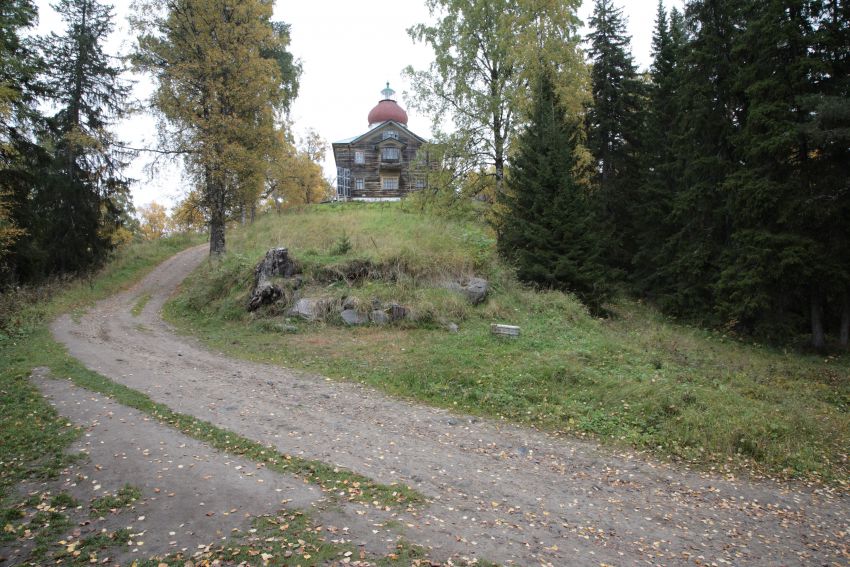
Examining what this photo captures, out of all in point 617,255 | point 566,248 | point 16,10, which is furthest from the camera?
point 617,255

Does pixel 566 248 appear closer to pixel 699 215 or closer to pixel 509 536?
pixel 699 215

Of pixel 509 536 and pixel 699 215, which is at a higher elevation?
pixel 699 215

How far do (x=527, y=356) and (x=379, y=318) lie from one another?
16.0 ft

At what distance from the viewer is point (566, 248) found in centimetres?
1648

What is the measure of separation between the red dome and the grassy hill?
23.1 metres

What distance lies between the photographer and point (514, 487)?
626 centimetres

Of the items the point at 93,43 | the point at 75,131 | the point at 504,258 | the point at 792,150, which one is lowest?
the point at 504,258

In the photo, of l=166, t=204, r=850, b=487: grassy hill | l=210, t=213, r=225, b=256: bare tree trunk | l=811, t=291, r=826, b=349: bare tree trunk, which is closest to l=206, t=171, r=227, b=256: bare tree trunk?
l=210, t=213, r=225, b=256: bare tree trunk

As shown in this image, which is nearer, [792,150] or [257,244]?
[792,150]

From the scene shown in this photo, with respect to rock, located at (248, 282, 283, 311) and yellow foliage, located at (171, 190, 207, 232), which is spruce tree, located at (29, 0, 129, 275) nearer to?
yellow foliage, located at (171, 190, 207, 232)

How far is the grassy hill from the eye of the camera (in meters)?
8.12

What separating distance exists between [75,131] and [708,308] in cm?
2618

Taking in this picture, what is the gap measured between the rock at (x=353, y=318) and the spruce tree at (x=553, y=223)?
5.92 meters

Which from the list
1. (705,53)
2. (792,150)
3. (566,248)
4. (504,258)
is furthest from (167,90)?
(792,150)
